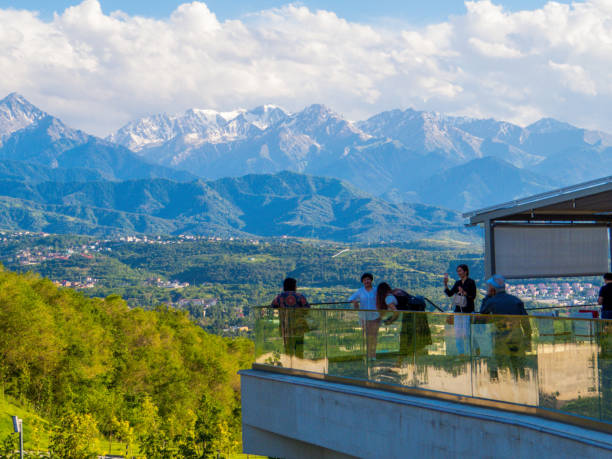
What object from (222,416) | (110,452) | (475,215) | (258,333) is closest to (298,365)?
(258,333)

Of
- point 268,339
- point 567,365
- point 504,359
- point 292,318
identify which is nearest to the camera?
point 567,365

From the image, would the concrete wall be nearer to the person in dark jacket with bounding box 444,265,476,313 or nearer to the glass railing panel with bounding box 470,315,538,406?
the glass railing panel with bounding box 470,315,538,406

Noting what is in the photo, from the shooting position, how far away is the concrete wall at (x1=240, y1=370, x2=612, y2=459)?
8.29 metres

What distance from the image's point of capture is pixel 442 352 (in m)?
9.92

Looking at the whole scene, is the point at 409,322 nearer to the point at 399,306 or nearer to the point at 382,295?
the point at 399,306

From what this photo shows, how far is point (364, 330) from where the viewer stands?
1127 cm

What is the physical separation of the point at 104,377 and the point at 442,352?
145ft

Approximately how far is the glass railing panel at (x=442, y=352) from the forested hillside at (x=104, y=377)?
87.4ft

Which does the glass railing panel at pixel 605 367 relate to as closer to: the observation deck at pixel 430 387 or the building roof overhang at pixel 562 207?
the observation deck at pixel 430 387

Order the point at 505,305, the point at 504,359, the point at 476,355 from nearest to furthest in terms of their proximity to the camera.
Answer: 1. the point at 504,359
2. the point at 476,355
3. the point at 505,305

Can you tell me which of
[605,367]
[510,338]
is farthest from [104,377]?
[605,367]

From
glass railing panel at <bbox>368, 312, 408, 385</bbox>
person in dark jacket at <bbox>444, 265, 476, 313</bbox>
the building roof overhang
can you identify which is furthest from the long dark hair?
the building roof overhang

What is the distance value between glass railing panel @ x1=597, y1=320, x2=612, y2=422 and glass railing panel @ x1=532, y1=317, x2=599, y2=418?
0.06m

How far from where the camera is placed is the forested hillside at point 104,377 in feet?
137
